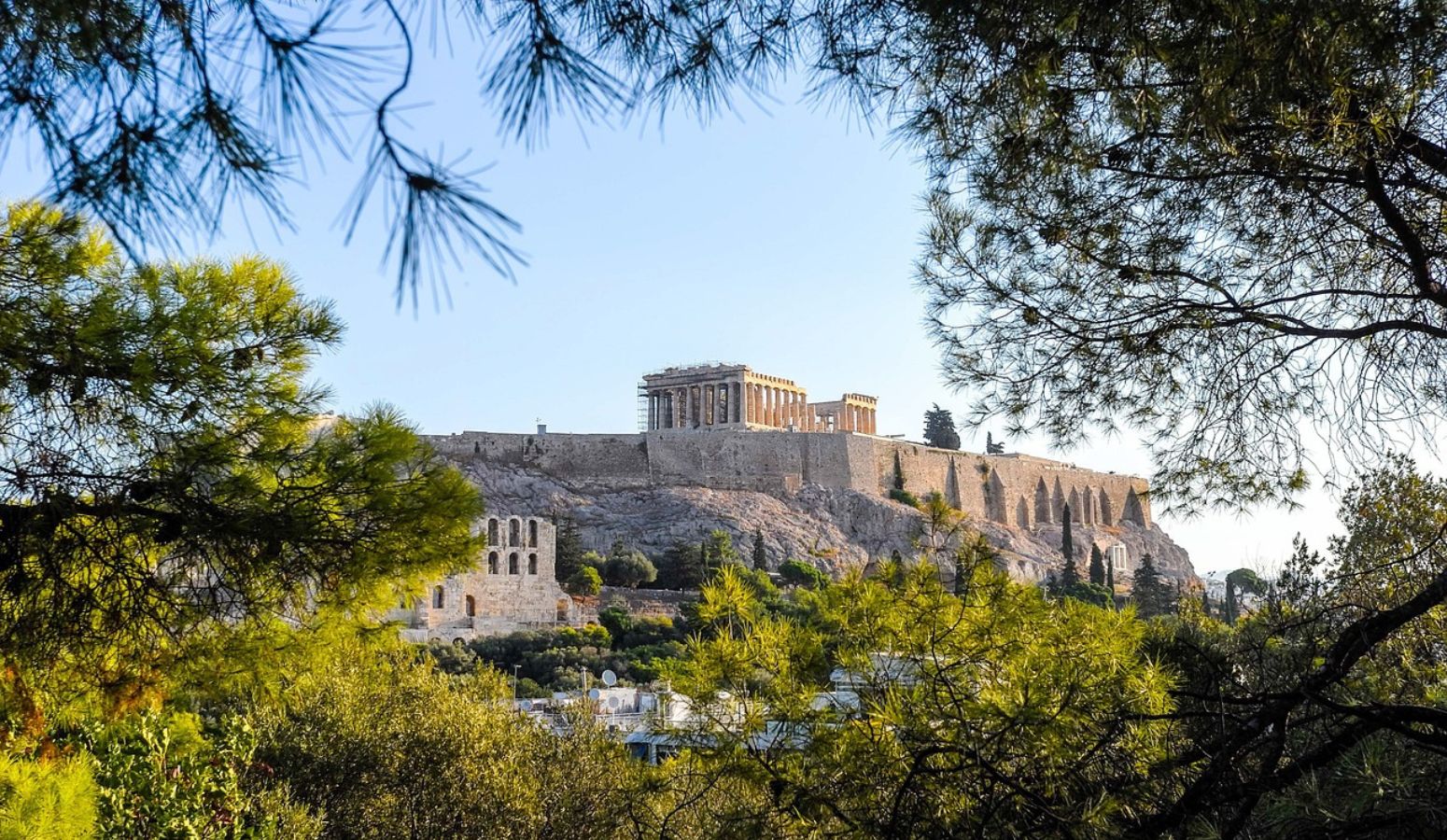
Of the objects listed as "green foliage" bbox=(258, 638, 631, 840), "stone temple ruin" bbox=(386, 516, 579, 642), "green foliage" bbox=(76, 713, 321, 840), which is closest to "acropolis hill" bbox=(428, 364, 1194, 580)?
"stone temple ruin" bbox=(386, 516, 579, 642)

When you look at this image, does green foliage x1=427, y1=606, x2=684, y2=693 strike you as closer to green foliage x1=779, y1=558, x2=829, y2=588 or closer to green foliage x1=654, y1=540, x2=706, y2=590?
green foliage x1=654, y1=540, x2=706, y2=590

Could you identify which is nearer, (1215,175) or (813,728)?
(1215,175)

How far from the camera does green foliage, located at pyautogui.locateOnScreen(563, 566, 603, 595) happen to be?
32438 millimetres

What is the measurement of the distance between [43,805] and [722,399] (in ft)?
154

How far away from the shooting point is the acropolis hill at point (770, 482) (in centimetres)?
4025

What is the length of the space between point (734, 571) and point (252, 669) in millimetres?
1631

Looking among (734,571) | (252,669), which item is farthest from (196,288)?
(734,571)

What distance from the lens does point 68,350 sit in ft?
9.64

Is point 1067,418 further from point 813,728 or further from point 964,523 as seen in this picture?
point 813,728

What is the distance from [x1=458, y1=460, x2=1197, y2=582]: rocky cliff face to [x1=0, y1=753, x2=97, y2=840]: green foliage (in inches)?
1372

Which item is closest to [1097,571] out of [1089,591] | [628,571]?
[1089,591]

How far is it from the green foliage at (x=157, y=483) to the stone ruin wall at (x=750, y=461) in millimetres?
38208

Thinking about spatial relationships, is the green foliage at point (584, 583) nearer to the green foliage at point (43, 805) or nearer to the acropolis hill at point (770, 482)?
the acropolis hill at point (770, 482)

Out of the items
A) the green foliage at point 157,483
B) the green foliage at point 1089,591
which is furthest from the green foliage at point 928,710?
the green foliage at point 1089,591
